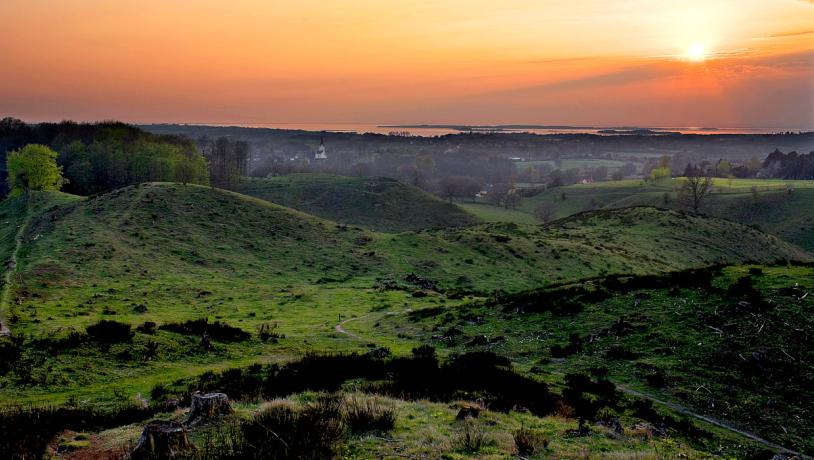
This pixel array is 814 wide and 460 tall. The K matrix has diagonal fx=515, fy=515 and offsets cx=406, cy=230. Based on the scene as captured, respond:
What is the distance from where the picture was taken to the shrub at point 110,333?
26.9 m

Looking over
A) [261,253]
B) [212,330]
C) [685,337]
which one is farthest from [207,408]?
[261,253]

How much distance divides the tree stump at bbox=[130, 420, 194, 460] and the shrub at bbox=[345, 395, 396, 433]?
3.90 meters

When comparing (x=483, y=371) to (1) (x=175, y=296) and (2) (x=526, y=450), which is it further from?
(1) (x=175, y=296)

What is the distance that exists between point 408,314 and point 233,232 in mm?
41012

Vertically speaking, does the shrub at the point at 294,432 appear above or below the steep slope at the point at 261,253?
above

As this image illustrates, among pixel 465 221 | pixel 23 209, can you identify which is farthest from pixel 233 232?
pixel 465 221

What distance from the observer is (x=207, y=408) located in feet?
44.3

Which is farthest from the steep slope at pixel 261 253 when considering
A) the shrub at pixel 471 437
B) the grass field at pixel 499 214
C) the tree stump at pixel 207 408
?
the grass field at pixel 499 214

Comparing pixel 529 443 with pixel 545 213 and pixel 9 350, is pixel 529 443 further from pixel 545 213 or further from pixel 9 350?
pixel 545 213

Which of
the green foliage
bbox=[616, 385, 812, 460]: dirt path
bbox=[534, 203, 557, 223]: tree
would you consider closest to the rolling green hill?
bbox=[616, 385, 812, 460]: dirt path

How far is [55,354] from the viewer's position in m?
24.8

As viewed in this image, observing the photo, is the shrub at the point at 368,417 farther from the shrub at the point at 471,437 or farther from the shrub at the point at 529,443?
the shrub at the point at 529,443

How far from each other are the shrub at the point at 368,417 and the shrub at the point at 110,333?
18591mm

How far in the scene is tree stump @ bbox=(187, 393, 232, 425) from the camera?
13.4 metres
